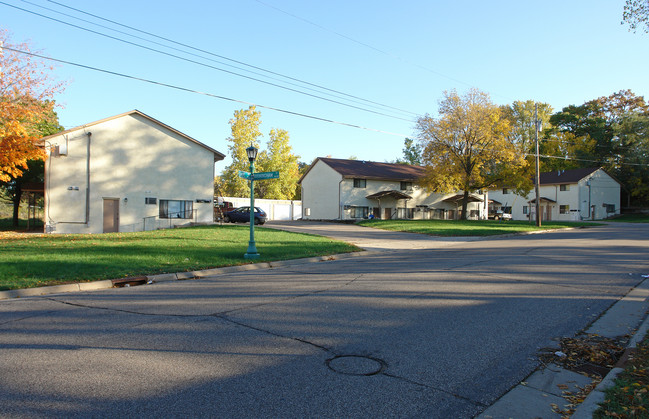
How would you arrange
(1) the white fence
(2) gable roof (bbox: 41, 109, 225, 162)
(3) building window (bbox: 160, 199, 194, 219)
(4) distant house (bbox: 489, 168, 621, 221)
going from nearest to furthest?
(2) gable roof (bbox: 41, 109, 225, 162) → (3) building window (bbox: 160, 199, 194, 219) → (1) the white fence → (4) distant house (bbox: 489, 168, 621, 221)

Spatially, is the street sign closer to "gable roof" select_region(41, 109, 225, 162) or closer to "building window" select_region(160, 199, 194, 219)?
"building window" select_region(160, 199, 194, 219)

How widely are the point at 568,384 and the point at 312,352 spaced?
108 inches

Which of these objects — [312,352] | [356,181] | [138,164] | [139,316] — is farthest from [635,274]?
[356,181]

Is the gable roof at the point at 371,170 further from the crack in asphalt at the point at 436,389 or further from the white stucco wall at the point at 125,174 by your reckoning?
the crack in asphalt at the point at 436,389

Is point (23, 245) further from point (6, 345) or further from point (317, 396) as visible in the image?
point (317, 396)

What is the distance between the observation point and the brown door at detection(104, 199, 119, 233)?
89.3 feet

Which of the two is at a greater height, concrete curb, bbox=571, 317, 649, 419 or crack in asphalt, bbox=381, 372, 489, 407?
concrete curb, bbox=571, 317, 649, 419

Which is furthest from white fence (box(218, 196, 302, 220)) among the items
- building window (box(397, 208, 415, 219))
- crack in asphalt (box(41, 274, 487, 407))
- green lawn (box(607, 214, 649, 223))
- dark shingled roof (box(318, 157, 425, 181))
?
green lawn (box(607, 214, 649, 223))

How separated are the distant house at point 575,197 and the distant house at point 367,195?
39.5ft

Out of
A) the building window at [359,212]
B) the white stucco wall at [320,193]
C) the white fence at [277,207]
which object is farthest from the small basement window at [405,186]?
the white fence at [277,207]

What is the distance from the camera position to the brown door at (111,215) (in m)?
27.2

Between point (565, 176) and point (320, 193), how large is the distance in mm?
34087

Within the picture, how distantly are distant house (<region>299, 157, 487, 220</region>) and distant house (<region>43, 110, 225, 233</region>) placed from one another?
15020mm

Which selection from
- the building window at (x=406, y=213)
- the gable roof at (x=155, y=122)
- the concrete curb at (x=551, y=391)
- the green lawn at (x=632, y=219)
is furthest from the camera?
the green lawn at (x=632, y=219)
